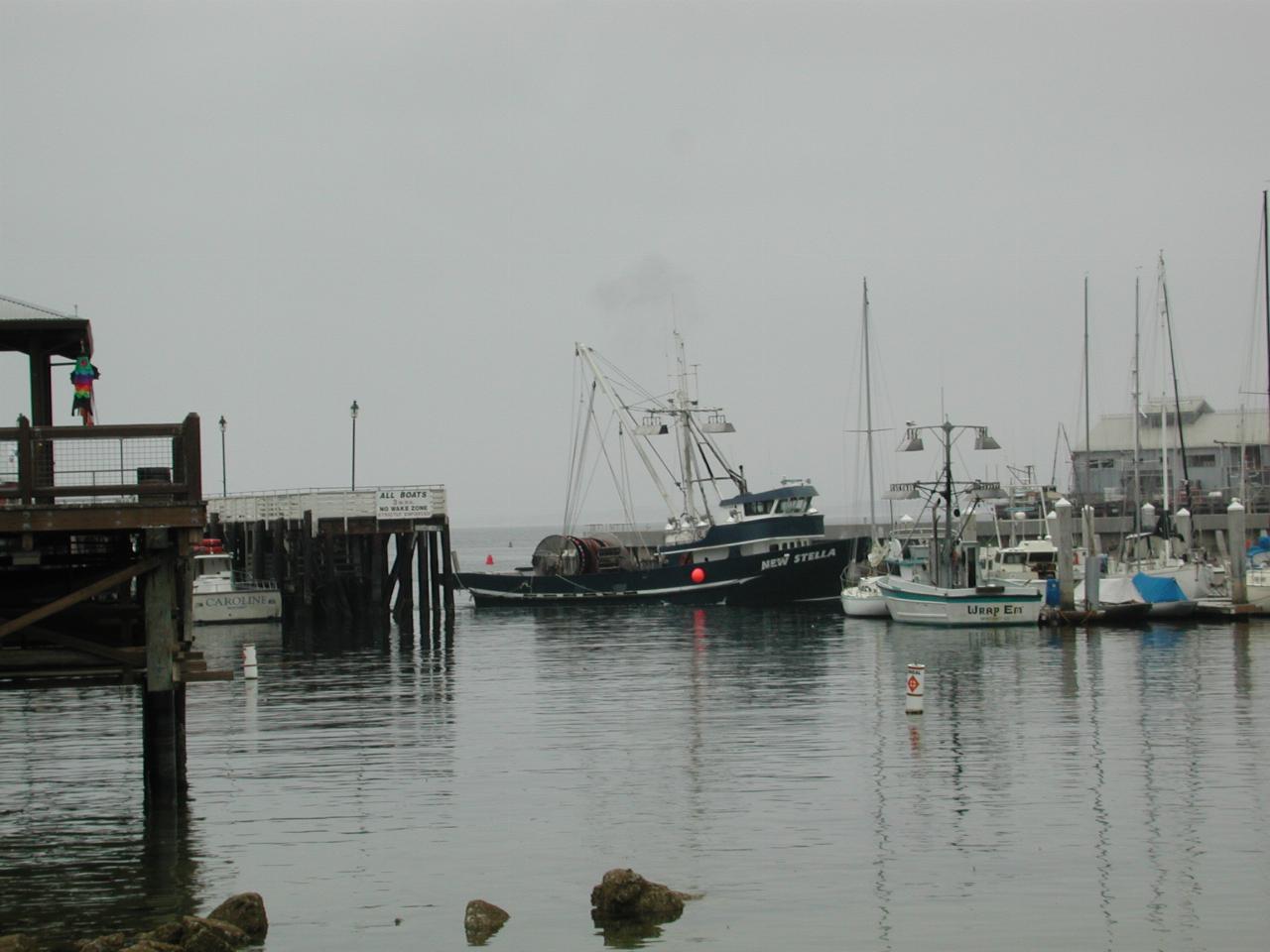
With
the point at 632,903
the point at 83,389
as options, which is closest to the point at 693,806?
the point at 632,903

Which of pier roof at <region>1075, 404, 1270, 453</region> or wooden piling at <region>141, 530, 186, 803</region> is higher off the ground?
pier roof at <region>1075, 404, 1270, 453</region>

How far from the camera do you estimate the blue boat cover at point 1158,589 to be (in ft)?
175

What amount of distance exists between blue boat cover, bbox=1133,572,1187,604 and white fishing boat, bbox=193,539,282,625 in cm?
3151

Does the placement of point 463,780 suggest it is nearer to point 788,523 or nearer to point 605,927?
point 605,927

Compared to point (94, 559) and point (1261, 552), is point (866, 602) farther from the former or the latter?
point (94, 559)

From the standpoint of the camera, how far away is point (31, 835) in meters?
20.0

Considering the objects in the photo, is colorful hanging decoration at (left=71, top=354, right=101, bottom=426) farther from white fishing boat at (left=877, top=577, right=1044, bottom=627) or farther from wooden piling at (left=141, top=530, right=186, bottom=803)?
white fishing boat at (left=877, top=577, right=1044, bottom=627)

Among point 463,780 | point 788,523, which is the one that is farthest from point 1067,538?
point 463,780

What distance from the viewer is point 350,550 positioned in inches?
2660

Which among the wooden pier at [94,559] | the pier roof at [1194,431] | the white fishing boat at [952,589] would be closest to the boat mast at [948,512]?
the white fishing boat at [952,589]

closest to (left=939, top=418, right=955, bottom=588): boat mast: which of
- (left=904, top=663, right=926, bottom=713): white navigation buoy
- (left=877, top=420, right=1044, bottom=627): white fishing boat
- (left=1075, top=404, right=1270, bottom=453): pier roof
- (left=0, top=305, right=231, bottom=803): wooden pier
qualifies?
(left=877, top=420, right=1044, bottom=627): white fishing boat

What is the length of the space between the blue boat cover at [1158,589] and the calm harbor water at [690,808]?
14.5 m

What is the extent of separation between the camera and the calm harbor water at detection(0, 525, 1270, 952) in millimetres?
15914

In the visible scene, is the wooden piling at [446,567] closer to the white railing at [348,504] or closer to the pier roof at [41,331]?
the white railing at [348,504]
